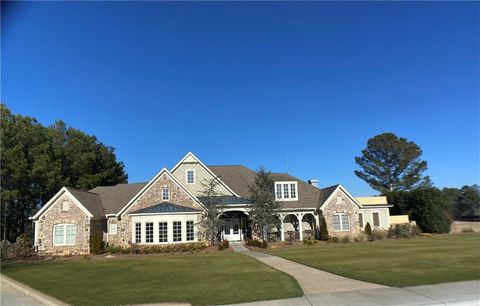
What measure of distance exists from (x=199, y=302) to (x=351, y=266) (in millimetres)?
7966

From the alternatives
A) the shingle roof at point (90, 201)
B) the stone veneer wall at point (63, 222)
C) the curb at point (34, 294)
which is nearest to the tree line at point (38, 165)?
the shingle roof at point (90, 201)

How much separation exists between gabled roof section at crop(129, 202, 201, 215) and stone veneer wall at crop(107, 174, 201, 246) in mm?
618

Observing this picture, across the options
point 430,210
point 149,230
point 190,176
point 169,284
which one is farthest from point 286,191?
point 169,284

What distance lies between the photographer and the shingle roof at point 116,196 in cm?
3456

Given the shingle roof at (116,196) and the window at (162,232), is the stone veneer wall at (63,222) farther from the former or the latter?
the window at (162,232)

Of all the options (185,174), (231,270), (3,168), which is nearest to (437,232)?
(185,174)

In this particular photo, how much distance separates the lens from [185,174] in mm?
36938

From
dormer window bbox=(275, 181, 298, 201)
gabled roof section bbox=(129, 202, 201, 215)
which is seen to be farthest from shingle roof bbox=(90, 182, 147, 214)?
dormer window bbox=(275, 181, 298, 201)

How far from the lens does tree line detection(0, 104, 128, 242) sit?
3947cm

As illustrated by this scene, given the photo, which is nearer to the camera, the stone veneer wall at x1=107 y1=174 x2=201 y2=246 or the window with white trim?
the stone veneer wall at x1=107 y1=174 x2=201 y2=246

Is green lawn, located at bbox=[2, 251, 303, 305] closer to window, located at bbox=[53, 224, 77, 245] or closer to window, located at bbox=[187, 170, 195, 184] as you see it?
window, located at bbox=[53, 224, 77, 245]

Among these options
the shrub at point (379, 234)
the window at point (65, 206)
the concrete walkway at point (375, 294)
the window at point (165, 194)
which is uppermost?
the window at point (165, 194)

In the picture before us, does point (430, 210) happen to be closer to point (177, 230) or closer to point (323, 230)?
point (323, 230)

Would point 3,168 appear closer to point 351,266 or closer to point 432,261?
point 351,266
